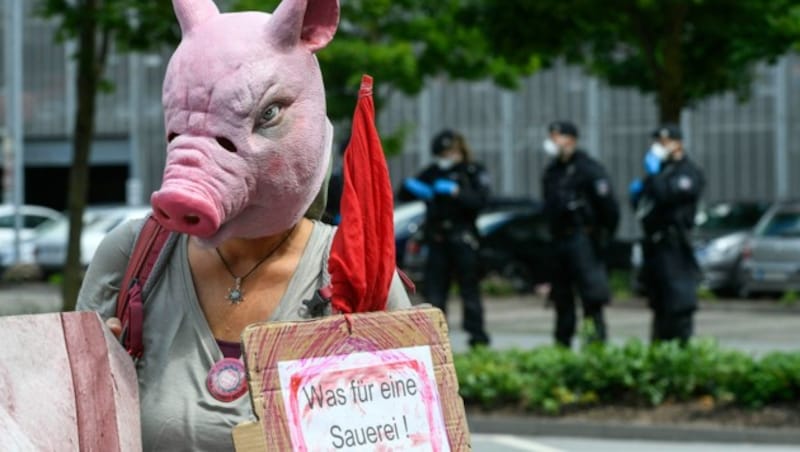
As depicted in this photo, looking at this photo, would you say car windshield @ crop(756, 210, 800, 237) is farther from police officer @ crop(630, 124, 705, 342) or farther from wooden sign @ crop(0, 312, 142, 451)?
wooden sign @ crop(0, 312, 142, 451)

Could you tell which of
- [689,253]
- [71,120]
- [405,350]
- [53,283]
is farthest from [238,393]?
[71,120]

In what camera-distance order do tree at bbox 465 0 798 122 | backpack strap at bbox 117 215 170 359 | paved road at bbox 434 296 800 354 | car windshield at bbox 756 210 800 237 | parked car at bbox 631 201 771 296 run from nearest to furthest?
1. backpack strap at bbox 117 215 170 359
2. paved road at bbox 434 296 800 354
3. tree at bbox 465 0 798 122
4. car windshield at bbox 756 210 800 237
5. parked car at bbox 631 201 771 296

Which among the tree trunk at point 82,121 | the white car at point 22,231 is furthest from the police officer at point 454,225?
the white car at point 22,231

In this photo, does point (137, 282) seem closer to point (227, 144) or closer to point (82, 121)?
point (227, 144)

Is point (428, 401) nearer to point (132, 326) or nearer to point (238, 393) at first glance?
point (238, 393)

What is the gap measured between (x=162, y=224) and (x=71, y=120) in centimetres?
4497

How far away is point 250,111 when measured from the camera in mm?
3518

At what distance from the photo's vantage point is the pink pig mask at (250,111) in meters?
3.46

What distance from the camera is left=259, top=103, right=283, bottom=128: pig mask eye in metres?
3.54

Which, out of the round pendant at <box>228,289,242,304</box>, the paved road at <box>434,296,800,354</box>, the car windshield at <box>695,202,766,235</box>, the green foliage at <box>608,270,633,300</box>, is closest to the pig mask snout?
the round pendant at <box>228,289,242,304</box>

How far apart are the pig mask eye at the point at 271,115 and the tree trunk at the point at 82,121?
44.8 ft

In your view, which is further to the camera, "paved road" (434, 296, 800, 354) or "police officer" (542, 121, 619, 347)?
"paved road" (434, 296, 800, 354)

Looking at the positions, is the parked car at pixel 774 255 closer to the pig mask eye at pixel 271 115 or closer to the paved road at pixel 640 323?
the paved road at pixel 640 323

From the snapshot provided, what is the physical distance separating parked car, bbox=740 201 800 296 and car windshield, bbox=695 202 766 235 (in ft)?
4.83
